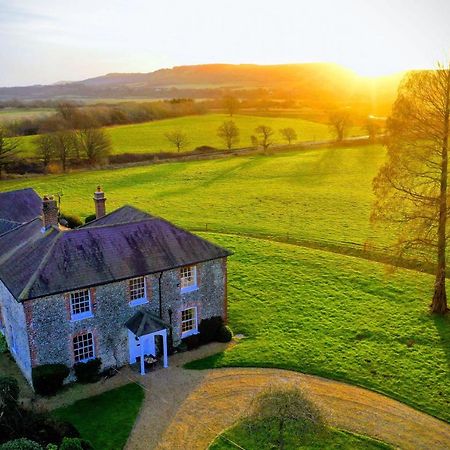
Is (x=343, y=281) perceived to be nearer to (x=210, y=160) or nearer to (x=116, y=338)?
(x=116, y=338)

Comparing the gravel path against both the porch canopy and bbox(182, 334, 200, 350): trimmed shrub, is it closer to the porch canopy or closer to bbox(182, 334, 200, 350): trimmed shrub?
the porch canopy

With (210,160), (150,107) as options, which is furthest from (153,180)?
(150,107)

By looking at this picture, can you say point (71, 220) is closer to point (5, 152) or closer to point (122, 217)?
point (122, 217)

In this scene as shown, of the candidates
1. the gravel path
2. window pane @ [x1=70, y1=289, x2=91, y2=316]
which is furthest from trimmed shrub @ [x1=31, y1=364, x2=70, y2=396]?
the gravel path

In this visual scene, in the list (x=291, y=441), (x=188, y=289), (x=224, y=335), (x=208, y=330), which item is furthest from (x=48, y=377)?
(x=291, y=441)

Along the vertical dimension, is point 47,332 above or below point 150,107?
below

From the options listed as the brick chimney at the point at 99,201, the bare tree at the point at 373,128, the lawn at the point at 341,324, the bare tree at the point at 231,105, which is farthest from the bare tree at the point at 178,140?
the brick chimney at the point at 99,201
